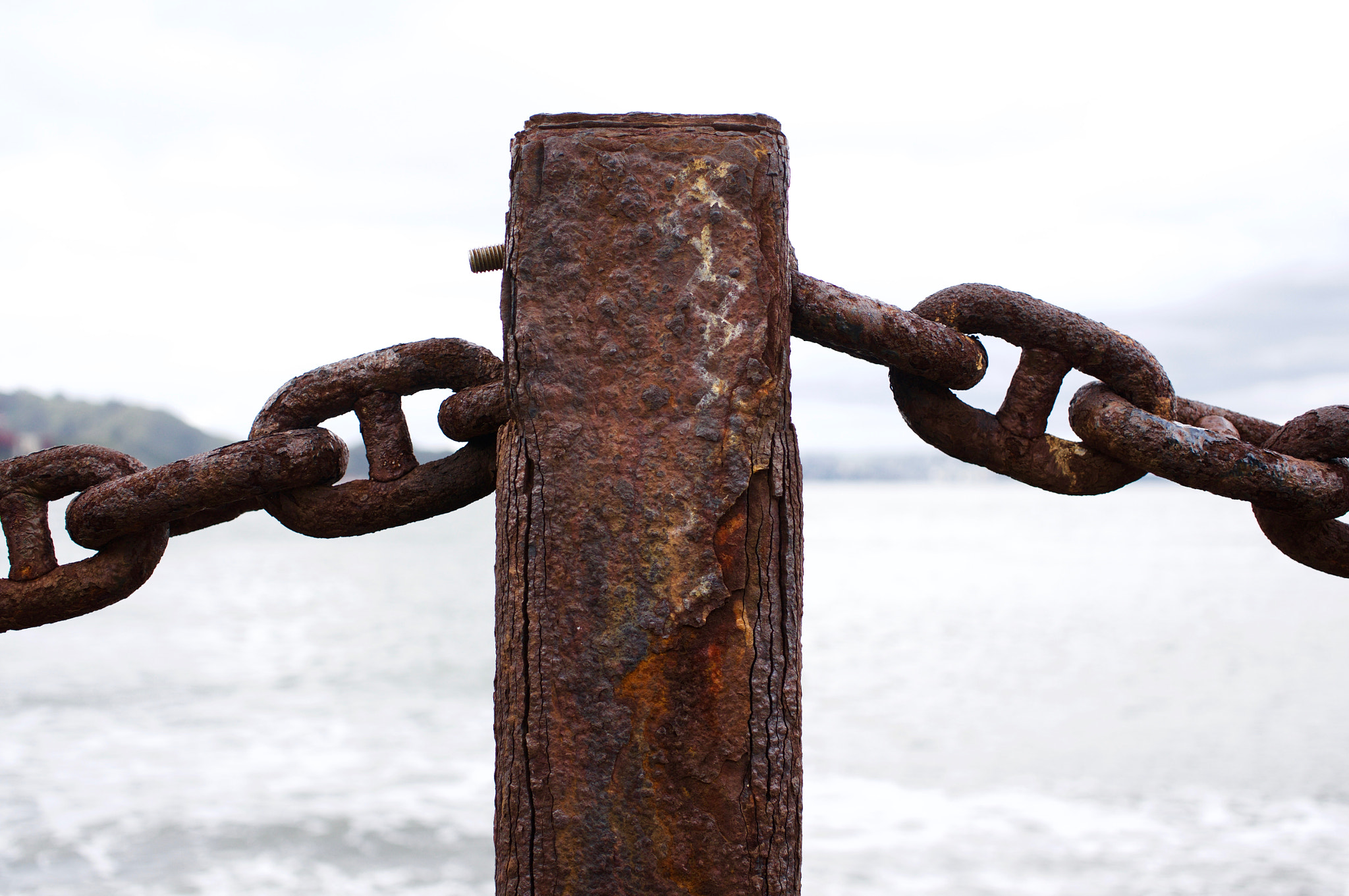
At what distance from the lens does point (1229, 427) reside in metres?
1.74

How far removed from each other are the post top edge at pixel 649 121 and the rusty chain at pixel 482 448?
237 mm

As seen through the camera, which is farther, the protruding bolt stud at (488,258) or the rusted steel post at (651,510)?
the protruding bolt stud at (488,258)

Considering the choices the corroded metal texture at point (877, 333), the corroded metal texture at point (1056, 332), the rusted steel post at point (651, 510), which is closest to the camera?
the rusted steel post at point (651, 510)

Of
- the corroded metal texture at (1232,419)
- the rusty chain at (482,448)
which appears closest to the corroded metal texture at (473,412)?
the rusty chain at (482,448)

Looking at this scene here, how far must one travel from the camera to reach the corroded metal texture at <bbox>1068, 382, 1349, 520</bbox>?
157 centimetres

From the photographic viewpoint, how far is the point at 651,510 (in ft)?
4.47

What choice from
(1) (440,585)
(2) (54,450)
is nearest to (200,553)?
(1) (440,585)

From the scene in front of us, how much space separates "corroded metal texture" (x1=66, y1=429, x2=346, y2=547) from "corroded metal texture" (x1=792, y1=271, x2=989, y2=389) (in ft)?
2.54

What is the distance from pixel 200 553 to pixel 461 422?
3444 cm

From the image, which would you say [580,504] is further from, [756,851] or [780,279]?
[756,851]

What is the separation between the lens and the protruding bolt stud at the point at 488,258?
154 cm

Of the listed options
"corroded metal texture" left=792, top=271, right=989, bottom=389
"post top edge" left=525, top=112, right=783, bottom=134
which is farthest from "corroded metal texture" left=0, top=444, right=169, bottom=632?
"corroded metal texture" left=792, top=271, right=989, bottom=389

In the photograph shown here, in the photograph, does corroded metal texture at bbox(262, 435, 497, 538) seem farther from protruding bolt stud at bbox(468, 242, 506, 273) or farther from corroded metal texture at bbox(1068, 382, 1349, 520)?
corroded metal texture at bbox(1068, 382, 1349, 520)

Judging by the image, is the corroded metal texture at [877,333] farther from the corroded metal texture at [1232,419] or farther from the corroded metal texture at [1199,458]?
the corroded metal texture at [1232,419]
